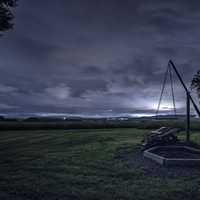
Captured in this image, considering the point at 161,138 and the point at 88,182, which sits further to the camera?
the point at 161,138

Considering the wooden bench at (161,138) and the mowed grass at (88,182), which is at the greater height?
the wooden bench at (161,138)

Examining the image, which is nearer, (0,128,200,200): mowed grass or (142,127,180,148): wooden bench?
(0,128,200,200): mowed grass

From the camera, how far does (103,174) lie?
804cm

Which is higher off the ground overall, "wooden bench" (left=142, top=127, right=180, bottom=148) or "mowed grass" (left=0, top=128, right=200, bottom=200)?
"wooden bench" (left=142, top=127, right=180, bottom=148)

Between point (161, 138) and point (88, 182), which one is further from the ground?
point (161, 138)

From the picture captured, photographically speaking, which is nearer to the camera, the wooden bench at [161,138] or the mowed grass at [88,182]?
the mowed grass at [88,182]

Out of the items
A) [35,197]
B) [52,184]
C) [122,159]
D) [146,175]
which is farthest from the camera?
[122,159]

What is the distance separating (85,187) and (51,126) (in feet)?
113

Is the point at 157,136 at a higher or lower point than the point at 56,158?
higher

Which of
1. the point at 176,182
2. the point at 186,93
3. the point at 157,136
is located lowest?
the point at 176,182

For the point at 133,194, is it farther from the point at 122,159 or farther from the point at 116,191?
the point at 122,159

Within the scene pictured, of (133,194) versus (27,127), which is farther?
(27,127)

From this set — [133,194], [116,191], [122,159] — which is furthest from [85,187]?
[122,159]

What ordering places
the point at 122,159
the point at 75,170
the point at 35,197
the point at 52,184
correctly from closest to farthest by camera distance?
the point at 35,197
the point at 52,184
the point at 75,170
the point at 122,159
